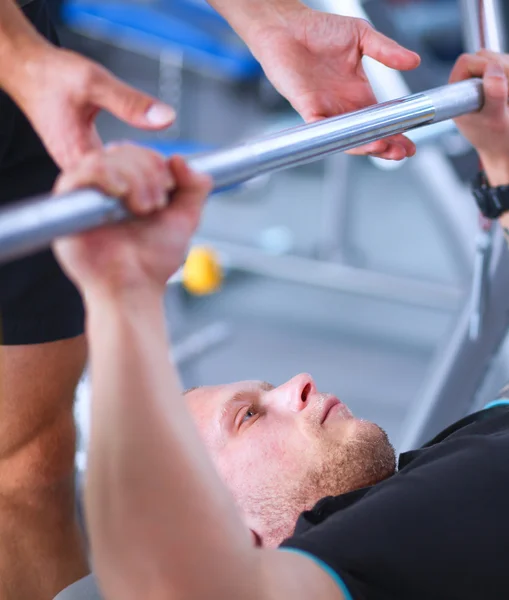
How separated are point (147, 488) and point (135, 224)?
210mm

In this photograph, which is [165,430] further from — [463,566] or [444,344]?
[444,344]

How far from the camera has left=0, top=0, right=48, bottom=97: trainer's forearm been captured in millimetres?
781

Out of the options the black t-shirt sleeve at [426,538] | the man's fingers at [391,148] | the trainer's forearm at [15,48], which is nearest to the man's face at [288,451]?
the black t-shirt sleeve at [426,538]

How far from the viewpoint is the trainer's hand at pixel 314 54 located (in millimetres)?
1237

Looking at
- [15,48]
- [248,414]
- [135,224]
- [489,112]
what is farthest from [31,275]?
[489,112]

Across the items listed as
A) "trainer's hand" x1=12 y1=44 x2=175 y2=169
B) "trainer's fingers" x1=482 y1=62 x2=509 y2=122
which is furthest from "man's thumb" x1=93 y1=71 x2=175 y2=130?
"trainer's fingers" x1=482 y1=62 x2=509 y2=122

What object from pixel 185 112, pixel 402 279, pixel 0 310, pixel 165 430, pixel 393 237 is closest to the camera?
pixel 165 430

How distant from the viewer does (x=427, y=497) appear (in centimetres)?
84

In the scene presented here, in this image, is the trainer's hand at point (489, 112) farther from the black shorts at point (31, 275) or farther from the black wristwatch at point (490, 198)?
the black shorts at point (31, 275)

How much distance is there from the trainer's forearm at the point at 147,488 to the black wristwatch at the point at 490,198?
830 mm

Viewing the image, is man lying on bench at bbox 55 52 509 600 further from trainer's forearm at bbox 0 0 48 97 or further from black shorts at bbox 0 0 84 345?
black shorts at bbox 0 0 84 345

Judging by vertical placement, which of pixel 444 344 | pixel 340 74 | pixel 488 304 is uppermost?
pixel 340 74

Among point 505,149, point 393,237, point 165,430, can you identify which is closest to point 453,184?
point 505,149

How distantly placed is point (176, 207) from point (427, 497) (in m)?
0.40
